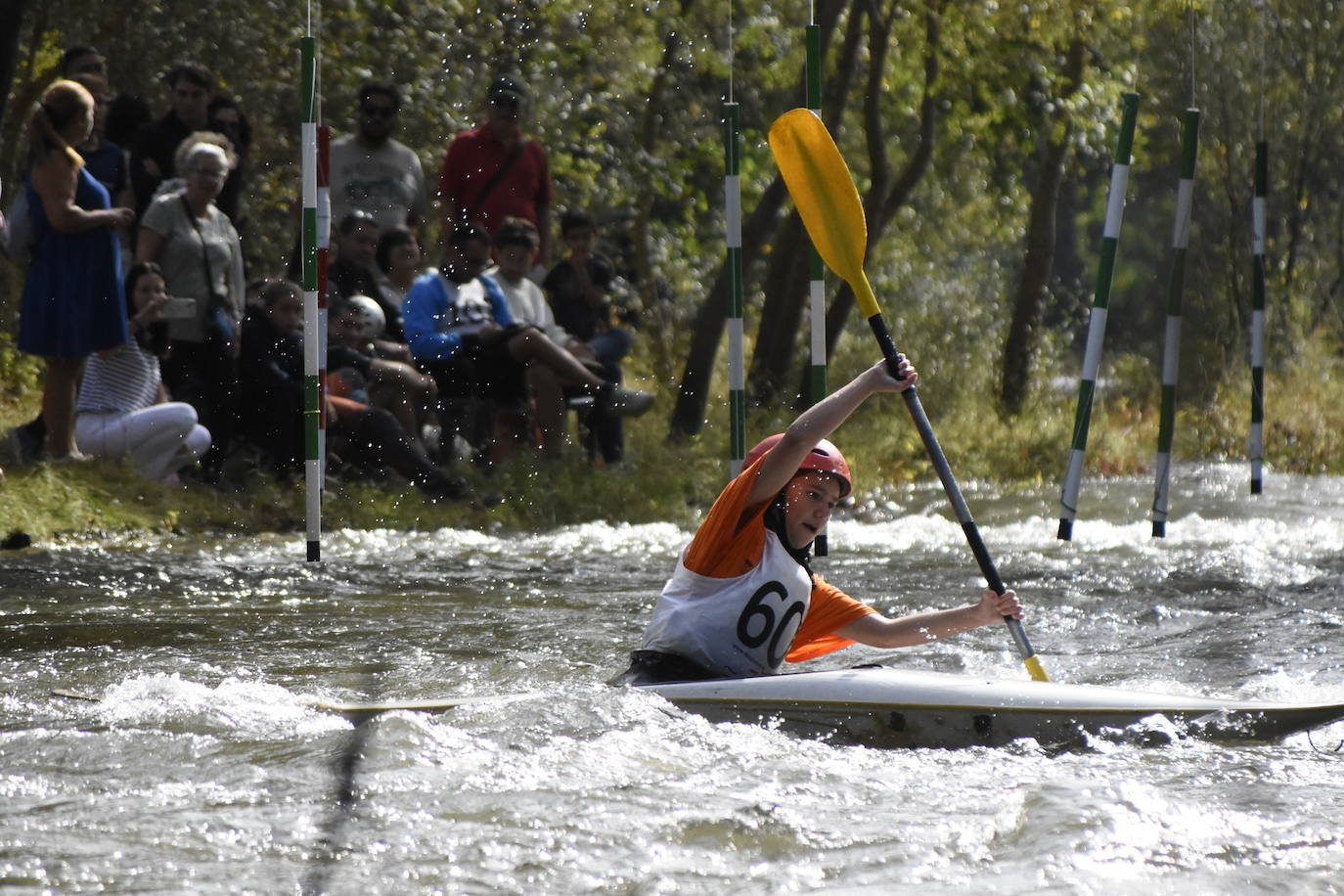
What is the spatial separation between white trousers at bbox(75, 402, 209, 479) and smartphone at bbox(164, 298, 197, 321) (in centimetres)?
41

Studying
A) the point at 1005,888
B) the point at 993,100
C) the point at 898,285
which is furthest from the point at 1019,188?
the point at 1005,888

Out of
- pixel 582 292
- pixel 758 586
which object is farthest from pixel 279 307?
pixel 758 586

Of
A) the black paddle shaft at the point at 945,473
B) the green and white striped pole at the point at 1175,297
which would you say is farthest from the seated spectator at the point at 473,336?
the black paddle shaft at the point at 945,473

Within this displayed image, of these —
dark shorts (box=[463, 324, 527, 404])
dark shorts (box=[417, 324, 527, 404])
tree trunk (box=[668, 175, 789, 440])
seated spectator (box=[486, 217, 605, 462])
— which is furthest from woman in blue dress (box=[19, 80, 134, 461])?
tree trunk (box=[668, 175, 789, 440])

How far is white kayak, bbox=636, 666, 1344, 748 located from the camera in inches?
191

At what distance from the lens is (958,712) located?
16.0 feet

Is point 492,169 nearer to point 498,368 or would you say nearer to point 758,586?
point 498,368

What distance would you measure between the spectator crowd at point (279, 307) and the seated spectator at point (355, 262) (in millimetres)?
11

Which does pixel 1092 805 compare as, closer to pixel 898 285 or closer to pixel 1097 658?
pixel 1097 658

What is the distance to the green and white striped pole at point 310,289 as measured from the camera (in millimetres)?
7133

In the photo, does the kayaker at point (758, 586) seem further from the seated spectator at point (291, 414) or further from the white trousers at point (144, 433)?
the white trousers at point (144, 433)

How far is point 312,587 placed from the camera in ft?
24.7

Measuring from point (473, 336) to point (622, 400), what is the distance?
1.31m

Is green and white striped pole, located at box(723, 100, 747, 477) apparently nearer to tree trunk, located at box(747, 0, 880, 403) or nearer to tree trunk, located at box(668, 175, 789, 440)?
tree trunk, located at box(668, 175, 789, 440)
